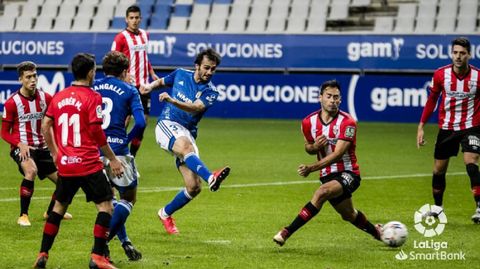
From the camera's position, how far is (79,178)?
864cm

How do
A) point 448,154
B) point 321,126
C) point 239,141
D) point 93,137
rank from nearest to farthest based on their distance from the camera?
1. point 93,137
2. point 321,126
3. point 448,154
4. point 239,141

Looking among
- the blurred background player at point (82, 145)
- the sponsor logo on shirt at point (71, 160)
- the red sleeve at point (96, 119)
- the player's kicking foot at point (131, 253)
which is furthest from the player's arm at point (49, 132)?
the player's kicking foot at point (131, 253)

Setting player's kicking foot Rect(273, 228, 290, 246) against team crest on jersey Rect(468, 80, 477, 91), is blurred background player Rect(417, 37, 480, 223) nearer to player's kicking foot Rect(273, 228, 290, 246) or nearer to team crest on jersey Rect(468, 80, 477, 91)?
team crest on jersey Rect(468, 80, 477, 91)

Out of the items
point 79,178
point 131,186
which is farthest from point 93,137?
point 131,186

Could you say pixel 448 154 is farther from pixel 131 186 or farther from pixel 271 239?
pixel 131 186

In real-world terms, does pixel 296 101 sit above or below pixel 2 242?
below

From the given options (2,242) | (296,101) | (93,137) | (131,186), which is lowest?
(296,101)

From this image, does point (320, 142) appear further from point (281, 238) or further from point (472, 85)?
→ point (472, 85)

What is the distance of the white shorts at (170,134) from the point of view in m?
11.2

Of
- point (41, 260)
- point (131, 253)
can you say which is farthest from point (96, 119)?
point (131, 253)

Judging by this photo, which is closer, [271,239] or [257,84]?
[271,239]

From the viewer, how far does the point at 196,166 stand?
427 inches

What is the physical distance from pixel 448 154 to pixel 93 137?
16.4ft

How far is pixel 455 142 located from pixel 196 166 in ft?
10.3
